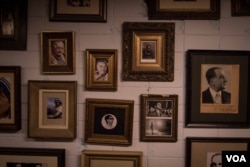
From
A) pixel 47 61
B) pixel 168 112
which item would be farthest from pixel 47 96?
pixel 168 112

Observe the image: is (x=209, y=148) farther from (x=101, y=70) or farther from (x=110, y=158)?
(x=101, y=70)

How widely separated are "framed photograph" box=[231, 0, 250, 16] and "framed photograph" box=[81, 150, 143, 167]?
2.87 feet

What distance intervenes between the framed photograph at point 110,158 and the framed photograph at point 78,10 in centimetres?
69

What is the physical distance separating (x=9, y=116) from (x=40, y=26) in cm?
50

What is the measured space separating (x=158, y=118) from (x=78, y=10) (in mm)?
692

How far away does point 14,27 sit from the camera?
56.5 inches

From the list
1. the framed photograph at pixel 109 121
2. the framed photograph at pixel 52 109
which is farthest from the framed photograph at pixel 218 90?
the framed photograph at pixel 52 109

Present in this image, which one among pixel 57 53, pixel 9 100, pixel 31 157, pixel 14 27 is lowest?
pixel 31 157

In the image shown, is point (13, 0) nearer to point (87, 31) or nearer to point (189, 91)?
point (87, 31)

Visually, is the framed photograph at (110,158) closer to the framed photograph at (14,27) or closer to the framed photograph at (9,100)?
the framed photograph at (9,100)

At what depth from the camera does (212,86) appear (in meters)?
1.42

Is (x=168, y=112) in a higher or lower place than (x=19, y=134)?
higher

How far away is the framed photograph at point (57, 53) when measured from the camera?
143 centimetres

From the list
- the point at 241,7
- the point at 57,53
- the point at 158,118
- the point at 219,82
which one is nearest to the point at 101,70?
the point at 57,53
